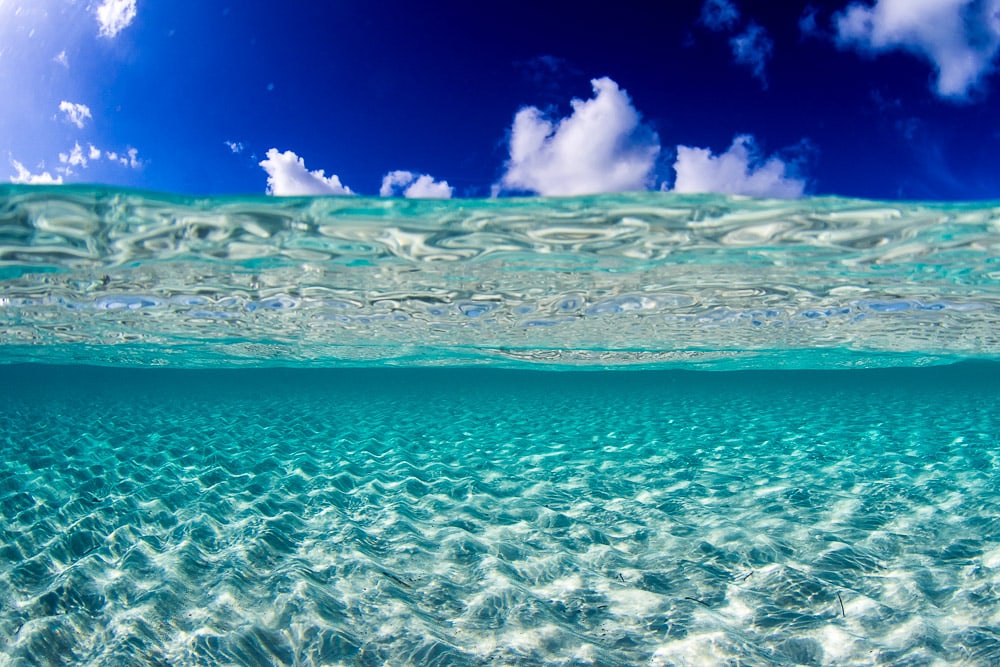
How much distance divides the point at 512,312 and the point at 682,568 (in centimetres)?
979

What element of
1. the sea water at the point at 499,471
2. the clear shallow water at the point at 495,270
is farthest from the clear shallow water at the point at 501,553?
the clear shallow water at the point at 495,270

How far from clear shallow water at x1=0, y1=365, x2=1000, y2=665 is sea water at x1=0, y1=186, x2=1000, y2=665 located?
0.04 meters

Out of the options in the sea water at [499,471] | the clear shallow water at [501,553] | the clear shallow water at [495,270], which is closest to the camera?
the clear shallow water at [501,553]

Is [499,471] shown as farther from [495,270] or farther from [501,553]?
[495,270]

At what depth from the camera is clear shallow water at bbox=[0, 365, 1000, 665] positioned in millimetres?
4133

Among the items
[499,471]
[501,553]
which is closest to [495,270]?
[499,471]

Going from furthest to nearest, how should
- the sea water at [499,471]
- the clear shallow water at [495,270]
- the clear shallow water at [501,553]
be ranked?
the clear shallow water at [495,270], the sea water at [499,471], the clear shallow water at [501,553]

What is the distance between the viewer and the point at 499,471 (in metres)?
9.51

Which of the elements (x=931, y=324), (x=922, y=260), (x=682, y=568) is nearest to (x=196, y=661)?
(x=682, y=568)

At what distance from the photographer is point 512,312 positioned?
14.5 metres

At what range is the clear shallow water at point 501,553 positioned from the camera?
413 centimetres

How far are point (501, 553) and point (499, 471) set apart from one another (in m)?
3.75

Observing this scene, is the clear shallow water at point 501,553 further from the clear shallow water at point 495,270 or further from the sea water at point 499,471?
the clear shallow water at point 495,270

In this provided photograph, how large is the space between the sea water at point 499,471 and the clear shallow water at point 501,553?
40 millimetres
